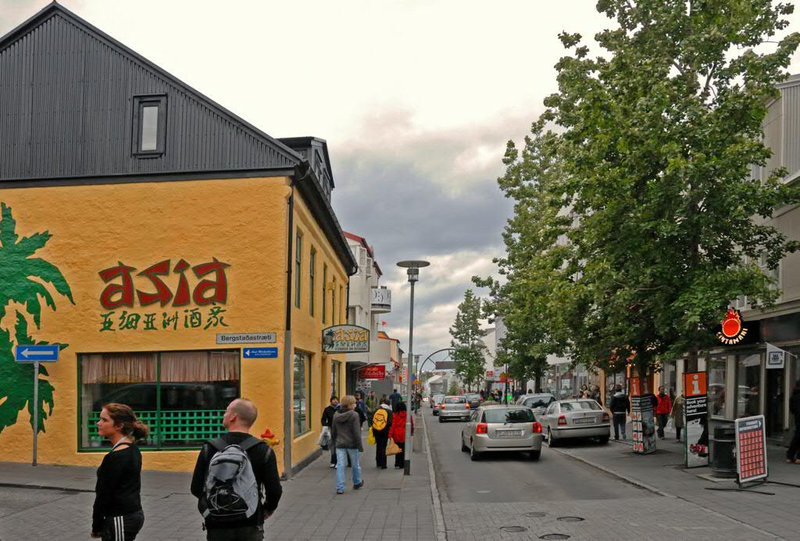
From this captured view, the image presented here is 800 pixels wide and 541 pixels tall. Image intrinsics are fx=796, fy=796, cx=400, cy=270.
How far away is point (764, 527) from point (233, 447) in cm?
766

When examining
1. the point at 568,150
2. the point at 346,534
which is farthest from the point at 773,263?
the point at 346,534

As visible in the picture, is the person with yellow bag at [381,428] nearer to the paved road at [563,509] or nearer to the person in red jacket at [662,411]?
the paved road at [563,509]

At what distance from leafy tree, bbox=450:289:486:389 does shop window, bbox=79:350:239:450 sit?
74.6 metres

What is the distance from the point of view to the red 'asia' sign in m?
16.8

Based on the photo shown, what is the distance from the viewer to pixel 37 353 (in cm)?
1653

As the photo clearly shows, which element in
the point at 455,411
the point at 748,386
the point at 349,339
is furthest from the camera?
the point at 455,411

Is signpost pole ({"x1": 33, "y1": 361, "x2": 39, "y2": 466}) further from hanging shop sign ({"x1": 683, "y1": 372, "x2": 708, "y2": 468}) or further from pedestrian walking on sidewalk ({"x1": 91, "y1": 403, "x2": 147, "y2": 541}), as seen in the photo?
hanging shop sign ({"x1": 683, "y1": 372, "x2": 708, "y2": 468})

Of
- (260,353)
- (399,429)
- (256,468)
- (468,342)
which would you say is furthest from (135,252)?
(468,342)

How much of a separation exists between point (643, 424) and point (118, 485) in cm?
1697

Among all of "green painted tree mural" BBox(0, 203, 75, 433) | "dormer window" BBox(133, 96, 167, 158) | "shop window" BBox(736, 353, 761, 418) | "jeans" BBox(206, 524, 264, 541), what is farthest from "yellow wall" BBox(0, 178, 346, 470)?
"shop window" BBox(736, 353, 761, 418)

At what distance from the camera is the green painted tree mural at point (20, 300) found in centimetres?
1695

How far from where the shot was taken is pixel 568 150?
18766 millimetres

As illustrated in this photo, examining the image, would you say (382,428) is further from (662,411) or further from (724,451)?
(662,411)

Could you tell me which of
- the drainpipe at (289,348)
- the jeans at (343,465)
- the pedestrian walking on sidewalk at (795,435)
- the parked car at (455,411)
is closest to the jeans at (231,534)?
the jeans at (343,465)
